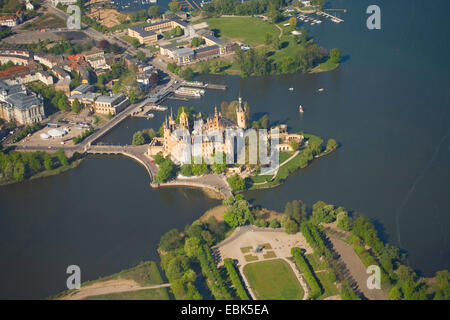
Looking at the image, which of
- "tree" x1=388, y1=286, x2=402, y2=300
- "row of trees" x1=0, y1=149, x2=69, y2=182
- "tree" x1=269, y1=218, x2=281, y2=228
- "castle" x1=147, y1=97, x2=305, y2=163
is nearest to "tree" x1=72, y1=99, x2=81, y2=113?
"row of trees" x1=0, y1=149, x2=69, y2=182

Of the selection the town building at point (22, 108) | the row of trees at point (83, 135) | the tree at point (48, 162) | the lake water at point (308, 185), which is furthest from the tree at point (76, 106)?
the tree at point (48, 162)

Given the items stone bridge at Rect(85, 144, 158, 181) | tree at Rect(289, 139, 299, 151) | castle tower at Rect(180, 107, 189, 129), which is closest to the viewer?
castle tower at Rect(180, 107, 189, 129)

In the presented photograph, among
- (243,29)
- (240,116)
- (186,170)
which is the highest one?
(243,29)

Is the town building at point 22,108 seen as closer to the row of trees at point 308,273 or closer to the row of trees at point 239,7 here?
the row of trees at point 308,273

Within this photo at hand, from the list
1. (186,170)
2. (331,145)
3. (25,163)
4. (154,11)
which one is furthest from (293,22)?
(25,163)

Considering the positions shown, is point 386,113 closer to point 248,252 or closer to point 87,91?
point 248,252

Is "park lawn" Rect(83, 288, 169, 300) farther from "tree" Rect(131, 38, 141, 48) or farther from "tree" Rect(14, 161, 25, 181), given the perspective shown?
"tree" Rect(131, 38, 141, 48)

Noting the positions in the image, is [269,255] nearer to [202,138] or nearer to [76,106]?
[202,138]
